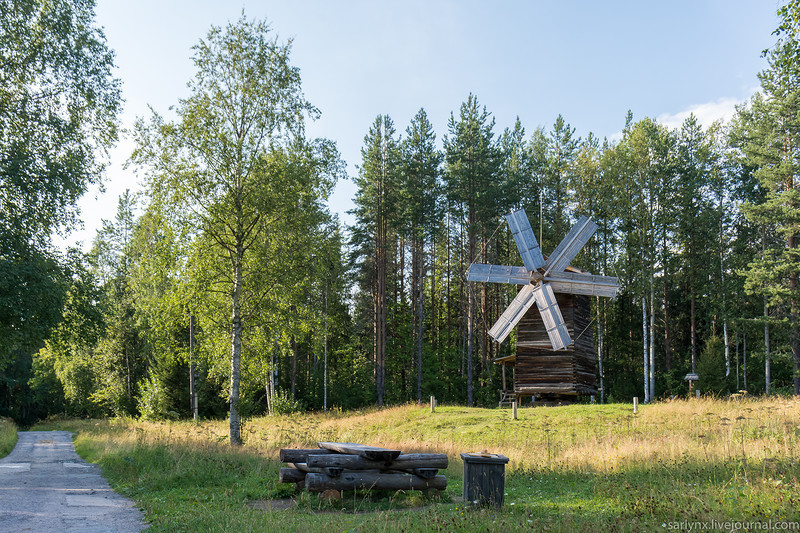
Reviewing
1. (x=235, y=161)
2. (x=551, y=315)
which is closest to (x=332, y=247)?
(x=235, y=161)

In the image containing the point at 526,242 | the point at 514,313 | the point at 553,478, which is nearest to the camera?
the point at 553,478

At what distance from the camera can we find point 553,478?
11.4m

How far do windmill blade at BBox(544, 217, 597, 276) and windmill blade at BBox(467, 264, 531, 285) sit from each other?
4.31 feet

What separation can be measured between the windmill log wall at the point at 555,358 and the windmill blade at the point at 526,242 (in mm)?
2093

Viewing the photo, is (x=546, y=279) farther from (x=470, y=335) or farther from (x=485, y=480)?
(x=485, y=480)

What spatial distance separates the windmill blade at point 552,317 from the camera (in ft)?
91.8

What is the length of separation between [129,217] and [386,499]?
39.3 m

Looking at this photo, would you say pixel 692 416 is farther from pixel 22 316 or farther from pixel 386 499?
pixel 22 316

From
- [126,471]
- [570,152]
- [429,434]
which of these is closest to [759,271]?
[570,152]

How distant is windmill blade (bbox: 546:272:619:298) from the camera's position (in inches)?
1112

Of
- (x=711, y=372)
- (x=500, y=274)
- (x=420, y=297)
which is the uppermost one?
(x=500, y=274)

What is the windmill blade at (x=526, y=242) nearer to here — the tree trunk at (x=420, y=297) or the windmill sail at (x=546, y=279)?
the windmill sail at (x=546, y=279)

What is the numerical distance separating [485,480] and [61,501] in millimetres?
7631

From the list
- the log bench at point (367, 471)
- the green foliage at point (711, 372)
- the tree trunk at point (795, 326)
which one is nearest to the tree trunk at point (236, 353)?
the log bench at point (367, 471)
